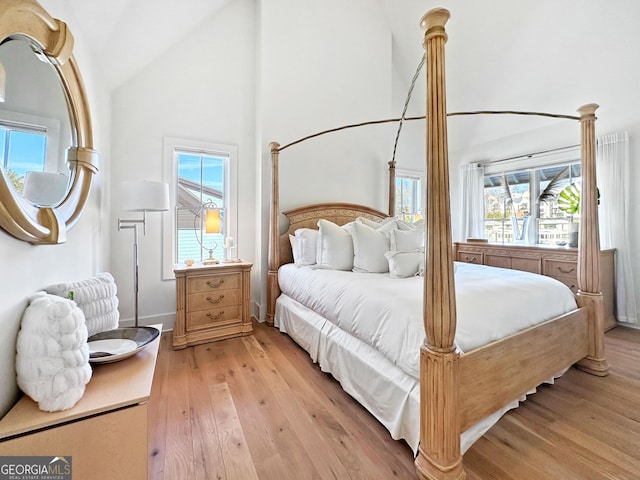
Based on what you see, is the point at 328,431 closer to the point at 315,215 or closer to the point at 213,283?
the point at 213,283

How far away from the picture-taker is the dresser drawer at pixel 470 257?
4.02 metres

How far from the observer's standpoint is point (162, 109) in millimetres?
3062

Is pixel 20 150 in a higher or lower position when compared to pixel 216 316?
higher

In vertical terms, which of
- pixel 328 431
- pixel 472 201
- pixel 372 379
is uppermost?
pixel 472 201

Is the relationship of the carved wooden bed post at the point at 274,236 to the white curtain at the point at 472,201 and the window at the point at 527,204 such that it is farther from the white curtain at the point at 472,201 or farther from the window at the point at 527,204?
the window at the point at 527,204

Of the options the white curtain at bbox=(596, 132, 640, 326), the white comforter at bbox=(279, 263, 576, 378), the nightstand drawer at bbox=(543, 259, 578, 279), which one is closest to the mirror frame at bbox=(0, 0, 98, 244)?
the white comforter at bbox=(279, 263, 576, 378)

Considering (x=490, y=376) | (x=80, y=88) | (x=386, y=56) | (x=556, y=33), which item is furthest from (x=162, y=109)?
(x=556, y=33)

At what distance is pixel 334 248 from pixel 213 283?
50.1 inches

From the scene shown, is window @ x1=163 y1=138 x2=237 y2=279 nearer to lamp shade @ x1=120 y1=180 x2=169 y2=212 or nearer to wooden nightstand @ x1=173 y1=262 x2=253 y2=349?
wooden nightstand @ x1=173 y1=262 x2=253 y2=349

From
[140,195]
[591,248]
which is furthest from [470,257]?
[140,195]

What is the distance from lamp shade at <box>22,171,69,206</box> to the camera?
1.08 meters

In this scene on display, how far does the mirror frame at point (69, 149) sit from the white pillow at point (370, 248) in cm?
207

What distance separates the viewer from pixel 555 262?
3.22 m

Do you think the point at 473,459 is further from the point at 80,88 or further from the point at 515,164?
the point at 515,164
